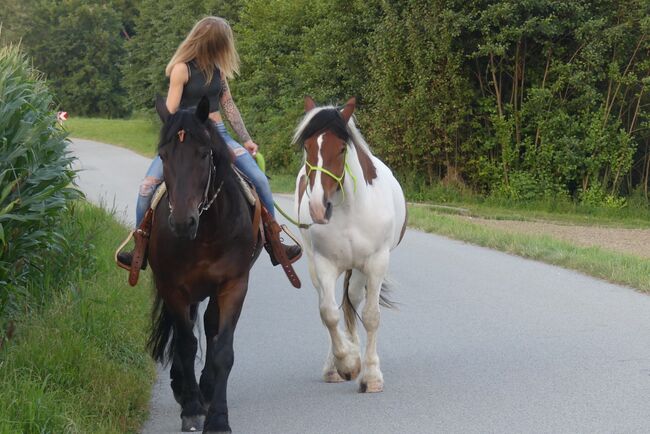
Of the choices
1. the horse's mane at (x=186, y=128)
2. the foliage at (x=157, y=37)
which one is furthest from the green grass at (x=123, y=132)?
the horse's mane at (x=186, y=128)

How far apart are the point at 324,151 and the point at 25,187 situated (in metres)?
2.30

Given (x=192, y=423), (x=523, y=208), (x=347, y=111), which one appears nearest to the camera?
(x=192, y=423)

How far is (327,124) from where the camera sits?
7.88 m

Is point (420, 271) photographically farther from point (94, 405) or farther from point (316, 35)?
point (316, 35)

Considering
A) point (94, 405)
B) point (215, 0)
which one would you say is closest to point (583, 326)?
point (94, 405)

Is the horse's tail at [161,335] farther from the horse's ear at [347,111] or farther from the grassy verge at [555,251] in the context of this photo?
the grassy verge at [555,251]

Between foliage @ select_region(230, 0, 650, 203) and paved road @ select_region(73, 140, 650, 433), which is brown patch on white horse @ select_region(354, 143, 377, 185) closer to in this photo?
paved road @ select_region(73, 140, 650, 433)

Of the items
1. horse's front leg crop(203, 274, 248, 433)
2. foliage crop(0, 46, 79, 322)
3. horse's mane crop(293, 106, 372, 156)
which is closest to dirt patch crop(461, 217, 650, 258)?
horse's mane crop(293, 106, 372, 156)

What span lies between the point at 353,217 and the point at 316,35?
2612cm

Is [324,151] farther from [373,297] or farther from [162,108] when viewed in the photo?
[162,108]

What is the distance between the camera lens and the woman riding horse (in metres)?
7.24

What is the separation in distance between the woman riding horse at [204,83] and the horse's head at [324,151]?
345 millimetres

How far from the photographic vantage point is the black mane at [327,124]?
7.88 meters

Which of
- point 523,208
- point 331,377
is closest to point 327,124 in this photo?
point 331,377
